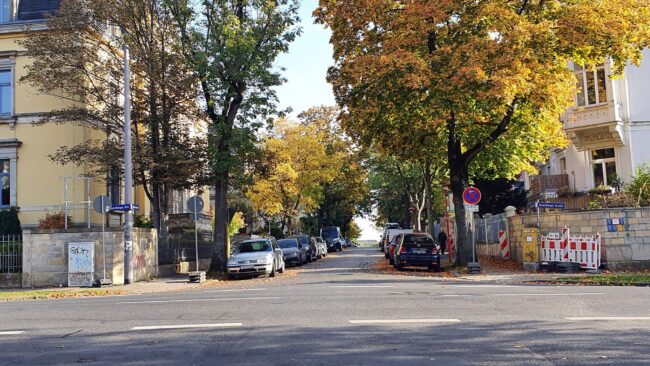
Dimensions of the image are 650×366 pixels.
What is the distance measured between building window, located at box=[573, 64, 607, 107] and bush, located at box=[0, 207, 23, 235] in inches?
1053

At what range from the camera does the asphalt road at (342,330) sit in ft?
24.4

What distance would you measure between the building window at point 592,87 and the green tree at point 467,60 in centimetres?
549

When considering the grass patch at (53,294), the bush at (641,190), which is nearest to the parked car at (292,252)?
the grass patch at (53,294)

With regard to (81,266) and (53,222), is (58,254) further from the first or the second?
(53,222)

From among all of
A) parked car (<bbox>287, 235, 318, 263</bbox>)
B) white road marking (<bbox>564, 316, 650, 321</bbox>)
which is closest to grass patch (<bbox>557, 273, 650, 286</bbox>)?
white road marking (<bbox>564, 316, 650, 321</bbox>)

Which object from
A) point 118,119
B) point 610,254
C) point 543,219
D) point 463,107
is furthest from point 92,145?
point 610,254

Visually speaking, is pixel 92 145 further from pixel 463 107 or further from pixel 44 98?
pixel 463 107

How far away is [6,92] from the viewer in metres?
30.4

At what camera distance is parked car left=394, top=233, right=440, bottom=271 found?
993 inches

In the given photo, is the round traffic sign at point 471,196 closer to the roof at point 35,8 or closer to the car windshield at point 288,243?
the car windshield at point 288,243

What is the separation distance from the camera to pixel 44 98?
3011 centimetres

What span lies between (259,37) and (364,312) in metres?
17.4

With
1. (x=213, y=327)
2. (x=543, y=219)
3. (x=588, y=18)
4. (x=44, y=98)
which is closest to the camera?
(x=213, y=327)

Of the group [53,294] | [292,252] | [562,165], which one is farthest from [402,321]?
[562,165]
